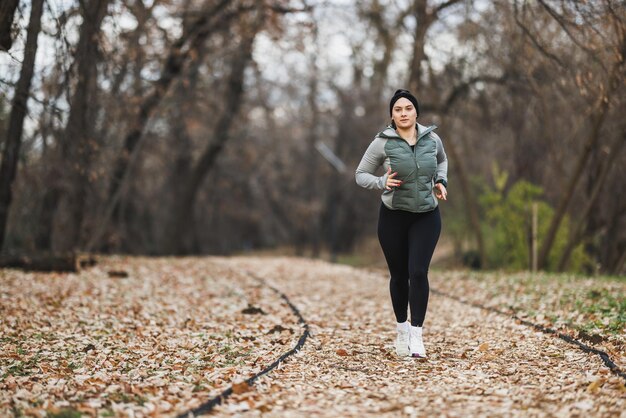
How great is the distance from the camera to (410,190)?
18.1 ft

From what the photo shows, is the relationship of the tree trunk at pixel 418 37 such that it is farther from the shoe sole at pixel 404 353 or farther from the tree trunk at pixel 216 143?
the shoe sole at pixel 404 353

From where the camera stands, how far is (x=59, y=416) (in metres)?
4.05

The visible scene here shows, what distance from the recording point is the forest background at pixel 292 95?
9766 mm

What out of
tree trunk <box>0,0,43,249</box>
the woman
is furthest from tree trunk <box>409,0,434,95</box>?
the woman

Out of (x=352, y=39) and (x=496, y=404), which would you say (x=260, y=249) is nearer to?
(x=352, y=39)

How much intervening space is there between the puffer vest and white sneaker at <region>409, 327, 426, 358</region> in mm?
981

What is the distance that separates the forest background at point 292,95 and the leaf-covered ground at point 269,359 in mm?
2671

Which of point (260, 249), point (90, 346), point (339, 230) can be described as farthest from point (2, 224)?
point (260, 249)

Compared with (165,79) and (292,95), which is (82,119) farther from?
(292,95)

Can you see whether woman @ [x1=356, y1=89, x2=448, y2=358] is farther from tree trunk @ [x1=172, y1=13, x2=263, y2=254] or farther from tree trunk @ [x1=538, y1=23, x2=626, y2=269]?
tree trunk @ [x1=172, y1=13, x2=263, y2=254]

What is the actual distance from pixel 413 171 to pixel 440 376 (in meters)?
1.53

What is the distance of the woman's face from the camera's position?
5.58m

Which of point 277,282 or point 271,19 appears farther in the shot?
point 271,19

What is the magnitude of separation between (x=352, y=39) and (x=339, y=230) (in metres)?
18.8
